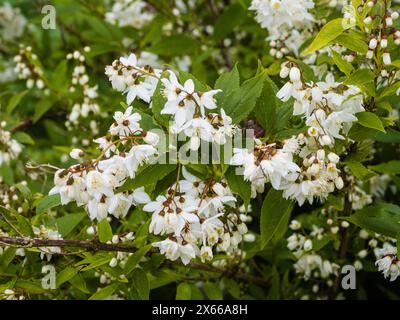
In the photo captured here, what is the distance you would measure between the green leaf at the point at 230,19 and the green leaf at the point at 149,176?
213 cm

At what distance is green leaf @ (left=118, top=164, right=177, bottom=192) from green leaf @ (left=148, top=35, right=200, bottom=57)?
200cm

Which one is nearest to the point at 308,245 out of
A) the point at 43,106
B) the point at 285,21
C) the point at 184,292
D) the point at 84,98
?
the point at 184,292

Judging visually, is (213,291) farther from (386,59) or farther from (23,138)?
(23,138)

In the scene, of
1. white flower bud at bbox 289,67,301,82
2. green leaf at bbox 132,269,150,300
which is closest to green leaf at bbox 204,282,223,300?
green leaf at bbox 132,269,150,300

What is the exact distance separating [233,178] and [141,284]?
0.70 metres

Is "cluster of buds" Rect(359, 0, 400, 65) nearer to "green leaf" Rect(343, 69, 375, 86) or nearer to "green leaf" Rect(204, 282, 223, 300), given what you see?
"green leaf" Rect(343, 69, 375, 86)

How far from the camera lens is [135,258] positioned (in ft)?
8.56

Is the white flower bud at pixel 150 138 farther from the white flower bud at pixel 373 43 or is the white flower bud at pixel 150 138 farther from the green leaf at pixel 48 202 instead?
the white flower bud at pixel 373 43

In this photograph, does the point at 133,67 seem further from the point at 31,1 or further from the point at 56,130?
the point at 31,1

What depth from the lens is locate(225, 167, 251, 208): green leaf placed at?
90.4 inches

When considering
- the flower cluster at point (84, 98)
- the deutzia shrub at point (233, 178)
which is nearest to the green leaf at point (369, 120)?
the deutzia shrub at point (233, 178)

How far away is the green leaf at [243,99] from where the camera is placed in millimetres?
2398

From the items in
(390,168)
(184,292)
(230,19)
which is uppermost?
(230,19)

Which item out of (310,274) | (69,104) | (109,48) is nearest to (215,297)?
(310,274)
